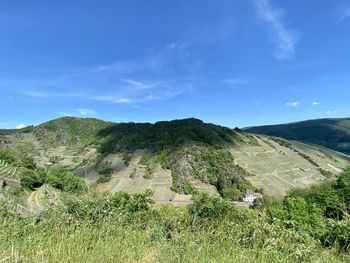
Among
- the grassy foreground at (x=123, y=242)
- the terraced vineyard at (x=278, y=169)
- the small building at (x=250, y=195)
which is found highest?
the grassy foreground at (x=123, y=242)

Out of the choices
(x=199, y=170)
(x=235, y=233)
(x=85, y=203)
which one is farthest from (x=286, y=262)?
(x=199, y=170)

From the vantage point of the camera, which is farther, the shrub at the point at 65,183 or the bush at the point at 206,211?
the bush at the point at 206,211

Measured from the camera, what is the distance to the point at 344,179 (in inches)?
2295

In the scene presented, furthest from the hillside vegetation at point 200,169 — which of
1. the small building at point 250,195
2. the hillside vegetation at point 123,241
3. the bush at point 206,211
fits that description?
the hillside vegetation at point 123,241

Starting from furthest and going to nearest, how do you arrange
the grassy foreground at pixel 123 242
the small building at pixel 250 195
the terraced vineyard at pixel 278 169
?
the terraced vineyard at pixel 278 169 < the small building at pixel 250 195 < the grassy foreground at pixel 123 242

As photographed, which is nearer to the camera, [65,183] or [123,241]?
[123,241]

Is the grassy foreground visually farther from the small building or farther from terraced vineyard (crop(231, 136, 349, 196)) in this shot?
terraced vineyard (crop(231, 136, 349, 196))

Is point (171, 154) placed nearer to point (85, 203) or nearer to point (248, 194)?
point (248, 194)

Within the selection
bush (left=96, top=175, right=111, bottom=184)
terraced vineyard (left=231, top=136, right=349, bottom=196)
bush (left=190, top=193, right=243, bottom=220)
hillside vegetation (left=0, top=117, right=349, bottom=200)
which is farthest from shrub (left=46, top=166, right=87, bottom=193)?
bush (left=96, top=175, right=111, bottom=184)

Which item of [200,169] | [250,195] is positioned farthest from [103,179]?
[250,195]

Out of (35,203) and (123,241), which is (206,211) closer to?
(35,203)

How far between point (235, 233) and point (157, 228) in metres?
1.12

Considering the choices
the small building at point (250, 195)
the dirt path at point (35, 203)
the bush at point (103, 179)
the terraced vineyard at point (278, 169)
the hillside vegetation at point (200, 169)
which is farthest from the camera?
the bush at point (103, 179)

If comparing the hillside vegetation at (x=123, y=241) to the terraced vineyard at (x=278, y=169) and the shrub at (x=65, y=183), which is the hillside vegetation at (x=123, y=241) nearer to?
the shrub at (x=65, y=183)
